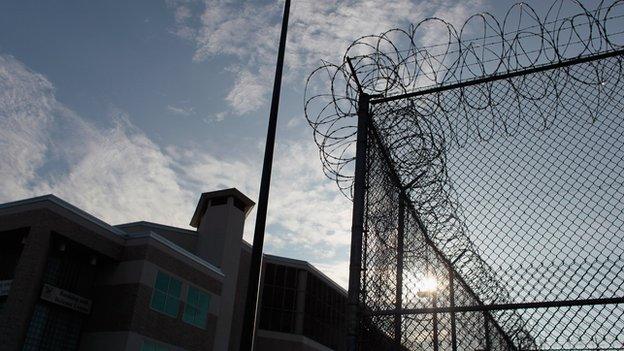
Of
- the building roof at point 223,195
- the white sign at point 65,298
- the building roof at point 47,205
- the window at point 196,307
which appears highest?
the building roof at point 223,195

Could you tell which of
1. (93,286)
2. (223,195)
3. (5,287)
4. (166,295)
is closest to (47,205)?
(5,287)

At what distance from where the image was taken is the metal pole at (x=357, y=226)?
488 cm

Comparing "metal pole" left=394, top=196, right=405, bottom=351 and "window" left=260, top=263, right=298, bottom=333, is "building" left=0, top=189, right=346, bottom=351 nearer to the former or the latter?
"window" left=260, top=263, right=298, bottom=333

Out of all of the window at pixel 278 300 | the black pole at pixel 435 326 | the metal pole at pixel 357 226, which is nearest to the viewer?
the metal pole at pixel 357 226

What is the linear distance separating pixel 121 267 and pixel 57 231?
3639 mm

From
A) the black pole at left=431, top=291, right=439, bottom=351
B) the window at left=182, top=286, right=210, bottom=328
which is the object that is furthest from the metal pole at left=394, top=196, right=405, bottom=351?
the window at left=182, top=286, right=210, bottom=328

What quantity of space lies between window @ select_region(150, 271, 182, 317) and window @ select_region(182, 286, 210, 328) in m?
0.77

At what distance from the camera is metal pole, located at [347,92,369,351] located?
16.0 ft

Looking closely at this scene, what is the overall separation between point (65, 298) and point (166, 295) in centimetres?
434

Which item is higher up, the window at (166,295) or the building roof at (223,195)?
the building roof at (223,195)

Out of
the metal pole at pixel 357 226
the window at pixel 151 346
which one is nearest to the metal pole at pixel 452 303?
the metal pole at pixel 357 226

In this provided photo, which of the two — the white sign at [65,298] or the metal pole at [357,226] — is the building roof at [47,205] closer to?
the white sign at [65,298]

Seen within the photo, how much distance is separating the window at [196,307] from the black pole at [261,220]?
20.9m

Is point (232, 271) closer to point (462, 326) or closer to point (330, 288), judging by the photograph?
point (330, 288)
